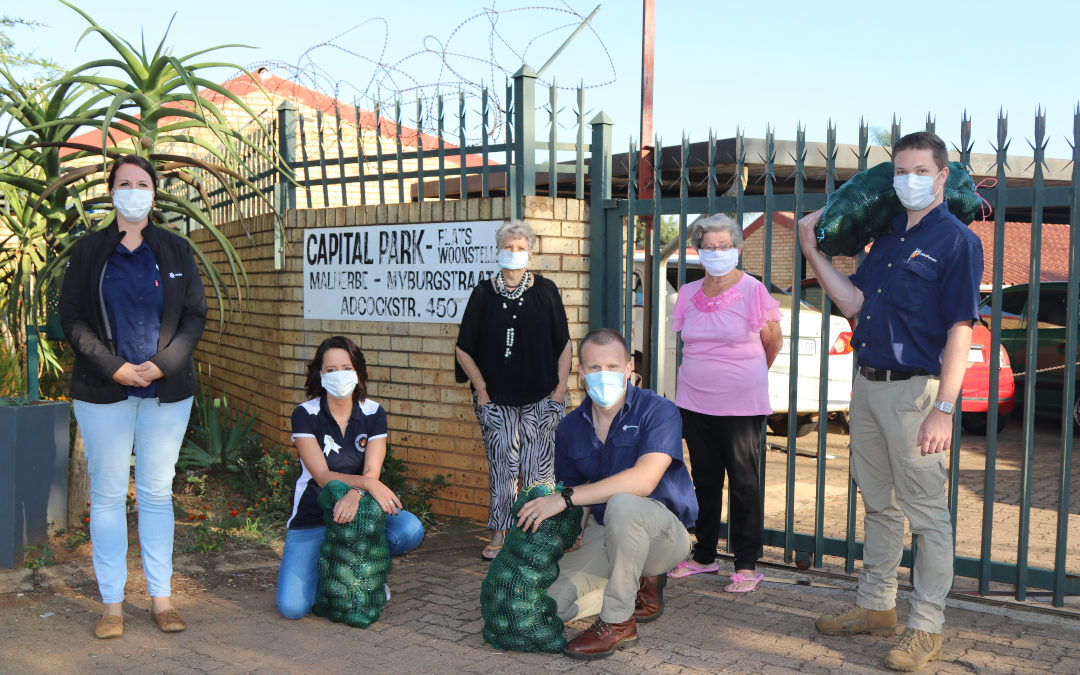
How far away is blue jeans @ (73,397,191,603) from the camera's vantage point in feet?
12.7

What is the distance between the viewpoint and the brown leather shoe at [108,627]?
12.6 feet

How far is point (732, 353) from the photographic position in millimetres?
4453

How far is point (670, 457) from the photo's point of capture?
3.77 m

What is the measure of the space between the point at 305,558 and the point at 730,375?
2115mm

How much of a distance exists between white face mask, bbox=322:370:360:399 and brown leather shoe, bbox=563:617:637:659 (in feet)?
4.89

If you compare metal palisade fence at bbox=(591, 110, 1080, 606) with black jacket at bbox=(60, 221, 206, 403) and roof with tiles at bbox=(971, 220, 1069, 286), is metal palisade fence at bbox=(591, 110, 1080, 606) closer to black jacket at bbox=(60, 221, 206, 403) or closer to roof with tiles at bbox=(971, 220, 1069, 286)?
black jacket at bbox=(60, 221, 206, 403)

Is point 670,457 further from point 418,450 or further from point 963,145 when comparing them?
point 418,450

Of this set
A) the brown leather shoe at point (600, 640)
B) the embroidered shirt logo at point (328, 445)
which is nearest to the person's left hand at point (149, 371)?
the embroidered shirt logo at point (328, 445)

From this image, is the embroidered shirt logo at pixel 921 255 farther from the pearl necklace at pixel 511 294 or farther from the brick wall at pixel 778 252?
the brick wall at pixel 778 252

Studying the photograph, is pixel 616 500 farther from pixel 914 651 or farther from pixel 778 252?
pixel 778 252

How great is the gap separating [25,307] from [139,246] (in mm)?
1787

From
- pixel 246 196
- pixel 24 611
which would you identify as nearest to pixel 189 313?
pixel 24 611

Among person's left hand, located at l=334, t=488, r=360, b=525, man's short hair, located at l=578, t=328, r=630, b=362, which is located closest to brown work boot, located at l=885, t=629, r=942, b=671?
man's short hair, located at l=578, t=328, r=630, b=362

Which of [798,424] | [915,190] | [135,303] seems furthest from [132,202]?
[798,424]
